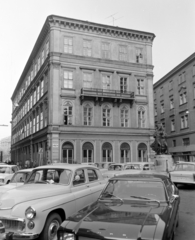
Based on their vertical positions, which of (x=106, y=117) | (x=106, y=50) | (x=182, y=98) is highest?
(x=106, y=50)

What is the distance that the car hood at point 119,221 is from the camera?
391 cm

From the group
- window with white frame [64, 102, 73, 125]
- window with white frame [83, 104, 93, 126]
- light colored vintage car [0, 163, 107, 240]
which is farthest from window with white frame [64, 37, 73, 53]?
light colored vintage car [0, 163, 107, 240]

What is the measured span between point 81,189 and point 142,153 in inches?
1095

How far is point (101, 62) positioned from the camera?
111 ft

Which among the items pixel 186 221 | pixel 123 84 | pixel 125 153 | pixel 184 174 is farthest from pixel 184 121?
pixel 186 221

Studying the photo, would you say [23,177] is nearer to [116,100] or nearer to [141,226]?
[141,226]

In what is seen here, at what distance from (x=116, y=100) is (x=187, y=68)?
1473 centimetres

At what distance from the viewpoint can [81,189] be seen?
22.9ft

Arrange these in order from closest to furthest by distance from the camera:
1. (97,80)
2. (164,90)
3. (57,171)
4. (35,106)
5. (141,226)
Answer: (141,226) → (57,171) → (97,80) → (35,106) → (164,90)

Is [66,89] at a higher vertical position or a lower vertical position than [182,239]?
higher

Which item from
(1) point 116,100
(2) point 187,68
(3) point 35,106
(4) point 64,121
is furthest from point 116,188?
(2) point 187,68

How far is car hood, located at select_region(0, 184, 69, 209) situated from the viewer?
223 inches

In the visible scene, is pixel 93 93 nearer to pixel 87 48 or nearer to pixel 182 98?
pixel 87 48

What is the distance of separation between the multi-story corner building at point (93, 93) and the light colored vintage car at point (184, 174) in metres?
17.2
